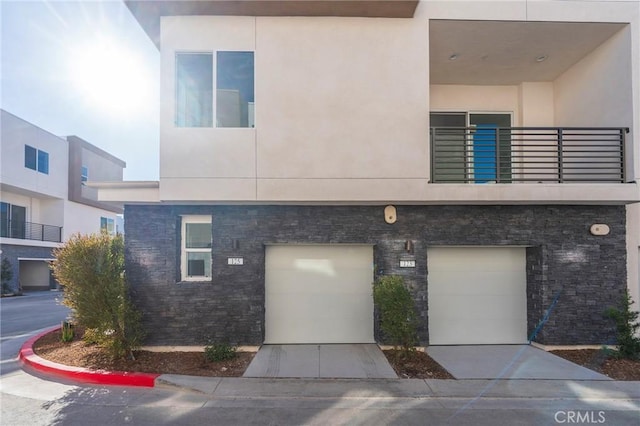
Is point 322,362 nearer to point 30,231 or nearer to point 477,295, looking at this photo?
point 477,295

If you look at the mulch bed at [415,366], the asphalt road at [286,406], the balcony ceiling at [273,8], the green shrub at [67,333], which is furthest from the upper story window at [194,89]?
the mulch bed at [415,366]

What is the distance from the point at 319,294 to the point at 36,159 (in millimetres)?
22846

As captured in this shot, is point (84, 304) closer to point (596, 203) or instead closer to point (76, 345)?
point (76, 345)

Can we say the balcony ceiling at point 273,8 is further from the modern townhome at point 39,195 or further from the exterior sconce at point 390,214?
the modern townhome at point 39,195

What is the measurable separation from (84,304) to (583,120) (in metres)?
11.2

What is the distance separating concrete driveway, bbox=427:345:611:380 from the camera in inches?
229

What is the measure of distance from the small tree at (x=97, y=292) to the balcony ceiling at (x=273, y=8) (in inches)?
179

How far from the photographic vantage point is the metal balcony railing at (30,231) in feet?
66.4

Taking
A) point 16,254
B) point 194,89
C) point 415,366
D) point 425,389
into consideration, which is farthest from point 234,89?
point 16,254

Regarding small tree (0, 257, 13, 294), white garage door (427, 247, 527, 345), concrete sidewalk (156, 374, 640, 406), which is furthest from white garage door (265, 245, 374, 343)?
small tree (0, 257, 13, 294)

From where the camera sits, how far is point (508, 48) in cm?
767

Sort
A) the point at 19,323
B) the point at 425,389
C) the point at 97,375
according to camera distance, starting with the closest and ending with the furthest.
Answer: the point at 425,389
the point at 97,375
the point at 19,323

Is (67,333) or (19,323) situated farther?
(19,323)

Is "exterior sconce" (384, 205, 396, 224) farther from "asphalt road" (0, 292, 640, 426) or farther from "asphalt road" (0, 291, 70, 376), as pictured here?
"asphalt road" (0, 291, 70, 376)
